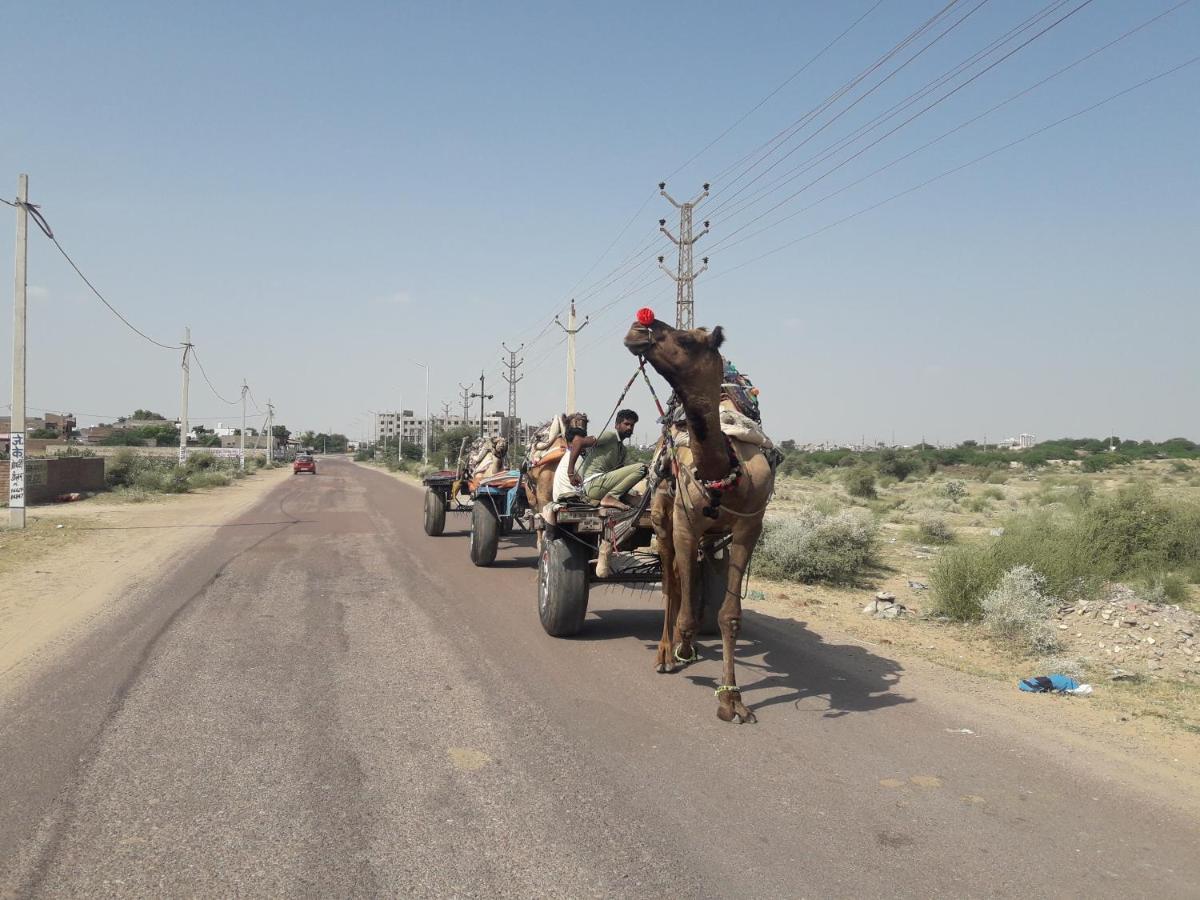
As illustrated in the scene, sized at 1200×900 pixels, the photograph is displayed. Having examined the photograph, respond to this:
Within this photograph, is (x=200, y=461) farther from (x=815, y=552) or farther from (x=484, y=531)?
(x=815, y=552)

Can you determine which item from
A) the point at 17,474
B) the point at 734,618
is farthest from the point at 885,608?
the point at 17,474

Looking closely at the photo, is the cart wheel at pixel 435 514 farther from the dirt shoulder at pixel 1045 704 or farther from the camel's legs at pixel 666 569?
the camel's legs at pixel 666 569

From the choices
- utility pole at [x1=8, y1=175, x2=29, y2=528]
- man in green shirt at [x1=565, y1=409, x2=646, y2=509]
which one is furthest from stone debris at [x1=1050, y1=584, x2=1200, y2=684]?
utility pole at [x1=8, y1=175, x2=29, y2=528]

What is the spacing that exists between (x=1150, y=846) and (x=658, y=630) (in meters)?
5.17

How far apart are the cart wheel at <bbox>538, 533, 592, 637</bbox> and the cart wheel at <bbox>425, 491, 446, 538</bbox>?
9.45 metres

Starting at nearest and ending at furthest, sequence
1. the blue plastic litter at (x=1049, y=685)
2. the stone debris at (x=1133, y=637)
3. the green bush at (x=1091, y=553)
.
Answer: the blue plastic litter at (x=1049, y=685) < the stone debris at (x=1133, y=637) < the green bush at (x=1091, y=553)

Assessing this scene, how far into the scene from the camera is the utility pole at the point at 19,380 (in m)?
18.0

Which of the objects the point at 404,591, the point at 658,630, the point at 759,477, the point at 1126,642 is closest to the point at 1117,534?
the point at 1126,642

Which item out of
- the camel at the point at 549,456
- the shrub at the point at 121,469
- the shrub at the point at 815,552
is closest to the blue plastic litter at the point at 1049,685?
the camel at the point at 549,456

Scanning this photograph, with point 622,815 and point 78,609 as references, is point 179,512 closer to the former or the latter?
point 78,609

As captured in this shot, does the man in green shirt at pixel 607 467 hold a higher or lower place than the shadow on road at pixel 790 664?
higher

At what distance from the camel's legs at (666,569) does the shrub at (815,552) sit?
634cm

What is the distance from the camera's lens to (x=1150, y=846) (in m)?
3.97

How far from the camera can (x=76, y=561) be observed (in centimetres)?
1345
